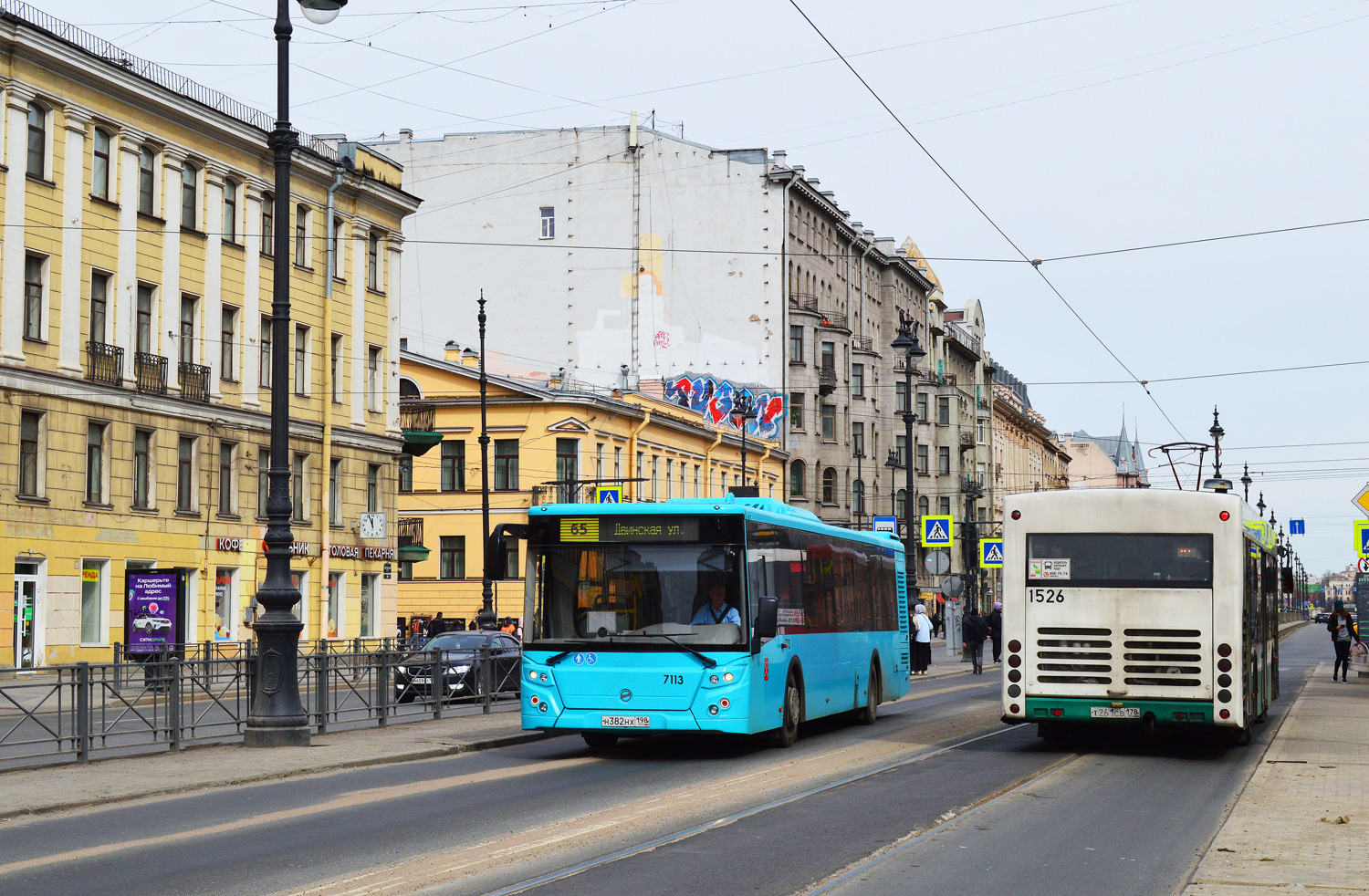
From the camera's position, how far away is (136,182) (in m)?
37.6

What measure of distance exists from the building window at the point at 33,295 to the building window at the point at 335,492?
39.9 ft

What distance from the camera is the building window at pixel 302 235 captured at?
44375 mm

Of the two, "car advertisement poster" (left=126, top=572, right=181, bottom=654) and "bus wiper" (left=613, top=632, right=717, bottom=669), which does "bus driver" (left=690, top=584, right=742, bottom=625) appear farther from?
"car advertisement poster" (left=126, top=572, right=181, bottom=654)

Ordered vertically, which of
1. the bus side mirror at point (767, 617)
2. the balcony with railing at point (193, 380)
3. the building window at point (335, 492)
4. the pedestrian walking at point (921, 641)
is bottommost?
the pedestrian walking at point (921, 641)

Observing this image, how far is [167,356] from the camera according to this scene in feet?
127

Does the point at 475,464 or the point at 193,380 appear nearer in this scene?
the point at 193,380

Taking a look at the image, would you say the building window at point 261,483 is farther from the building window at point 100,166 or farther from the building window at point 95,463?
the building window at point 100,166

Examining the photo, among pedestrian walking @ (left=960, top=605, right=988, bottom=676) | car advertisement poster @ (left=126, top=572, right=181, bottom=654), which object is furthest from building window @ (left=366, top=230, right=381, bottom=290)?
pedestrian walking @ (left=960, top=605, right=988, bottom=676)

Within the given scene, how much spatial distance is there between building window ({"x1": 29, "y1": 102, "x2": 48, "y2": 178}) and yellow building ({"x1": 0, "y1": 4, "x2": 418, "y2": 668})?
0.13 ft

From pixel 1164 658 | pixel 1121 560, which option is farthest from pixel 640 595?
pixel 1164 658

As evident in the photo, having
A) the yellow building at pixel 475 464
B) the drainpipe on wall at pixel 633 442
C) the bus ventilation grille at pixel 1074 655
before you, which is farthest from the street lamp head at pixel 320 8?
the drainpipe on wall at pixel 633 442

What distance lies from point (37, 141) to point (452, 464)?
28389mm

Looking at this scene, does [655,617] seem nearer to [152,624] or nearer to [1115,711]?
[1115,711]

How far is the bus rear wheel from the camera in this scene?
18828 mm
